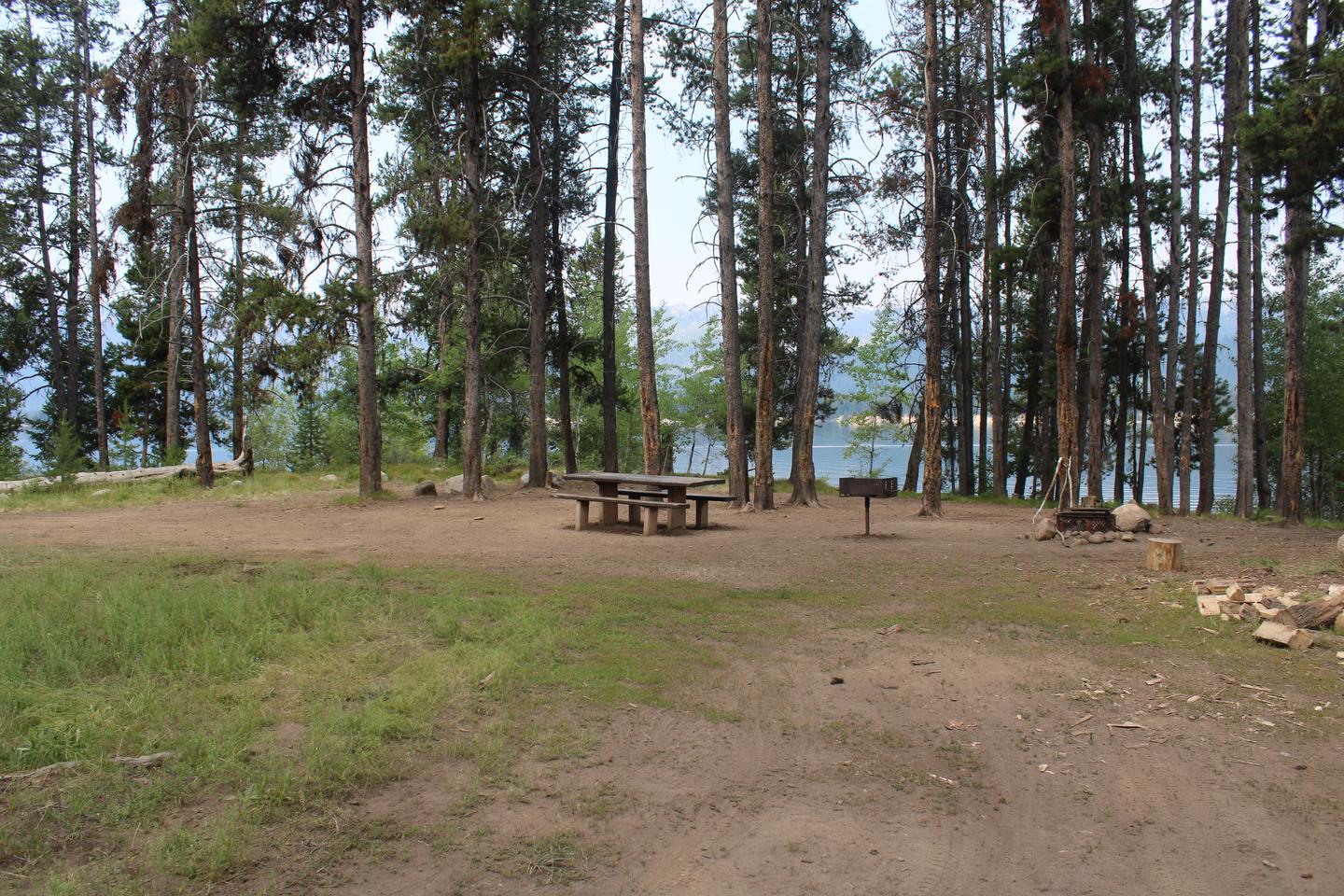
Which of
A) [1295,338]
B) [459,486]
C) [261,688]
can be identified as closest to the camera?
[261,688]

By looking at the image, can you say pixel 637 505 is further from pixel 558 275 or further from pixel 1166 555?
pixel 558 275

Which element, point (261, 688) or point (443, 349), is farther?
point (443, 349)

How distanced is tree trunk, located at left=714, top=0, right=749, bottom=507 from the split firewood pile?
8.98 metres

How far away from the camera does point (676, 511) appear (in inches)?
495

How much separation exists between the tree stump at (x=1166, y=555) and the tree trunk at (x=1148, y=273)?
9998mm

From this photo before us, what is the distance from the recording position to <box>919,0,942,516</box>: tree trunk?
14.8m

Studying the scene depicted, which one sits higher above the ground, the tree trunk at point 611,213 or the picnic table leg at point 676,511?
the tree trunk at point 611,213

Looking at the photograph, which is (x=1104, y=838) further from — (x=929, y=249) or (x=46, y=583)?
(x=929, y=249)

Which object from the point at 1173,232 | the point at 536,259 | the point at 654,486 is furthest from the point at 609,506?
the point at 1173,232

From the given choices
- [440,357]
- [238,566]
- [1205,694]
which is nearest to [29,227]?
[440,357]

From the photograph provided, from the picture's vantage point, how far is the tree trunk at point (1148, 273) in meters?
18.1

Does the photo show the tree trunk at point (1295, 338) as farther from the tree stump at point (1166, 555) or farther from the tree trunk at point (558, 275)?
the tree trunk at point (558, 275)

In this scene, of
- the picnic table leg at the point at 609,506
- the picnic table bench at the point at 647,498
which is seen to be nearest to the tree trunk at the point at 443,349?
the picnic table leg at the point at 609,506

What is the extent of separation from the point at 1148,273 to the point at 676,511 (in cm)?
1319
